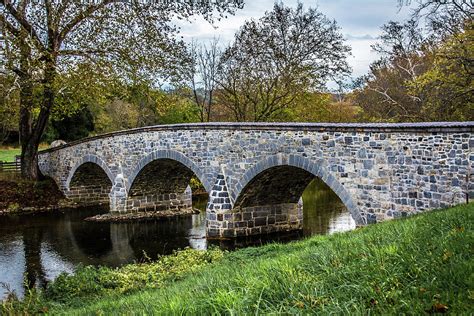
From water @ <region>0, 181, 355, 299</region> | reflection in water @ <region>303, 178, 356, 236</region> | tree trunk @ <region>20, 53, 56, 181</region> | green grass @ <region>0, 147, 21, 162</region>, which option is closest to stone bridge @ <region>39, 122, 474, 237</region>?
reflection in water @ <region>303, 178, 356, 236</region>

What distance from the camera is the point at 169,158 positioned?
61.8 feet

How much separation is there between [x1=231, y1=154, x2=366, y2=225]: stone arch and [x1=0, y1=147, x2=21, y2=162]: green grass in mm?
25397

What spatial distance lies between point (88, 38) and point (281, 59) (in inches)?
398

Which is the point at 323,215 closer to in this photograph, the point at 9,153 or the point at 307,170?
the point at 307,170

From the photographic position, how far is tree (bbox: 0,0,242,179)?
1955 cm

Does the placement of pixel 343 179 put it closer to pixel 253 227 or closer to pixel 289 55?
pixel 253 227

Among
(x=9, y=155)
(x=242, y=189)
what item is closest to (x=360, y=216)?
(x=242, y=189)

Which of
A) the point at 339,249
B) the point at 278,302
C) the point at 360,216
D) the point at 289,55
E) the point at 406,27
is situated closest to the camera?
the point at 278,302

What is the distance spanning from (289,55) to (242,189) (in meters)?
12.0

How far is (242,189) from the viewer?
15617mm

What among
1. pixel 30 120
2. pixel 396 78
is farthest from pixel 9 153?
pixel 396 78

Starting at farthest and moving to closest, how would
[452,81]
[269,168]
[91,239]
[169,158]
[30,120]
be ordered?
[30,120] → [169,158] → [91,239] → [452,81] → [269,168]

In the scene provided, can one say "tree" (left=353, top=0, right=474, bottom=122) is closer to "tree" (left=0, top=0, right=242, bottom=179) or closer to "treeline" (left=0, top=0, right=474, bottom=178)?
"treeline" (left=0, top=0, right=474, bottom=178)

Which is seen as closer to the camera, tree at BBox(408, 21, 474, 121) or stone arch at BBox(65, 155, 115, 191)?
tree at BBox(408, 21, 474, 121)
